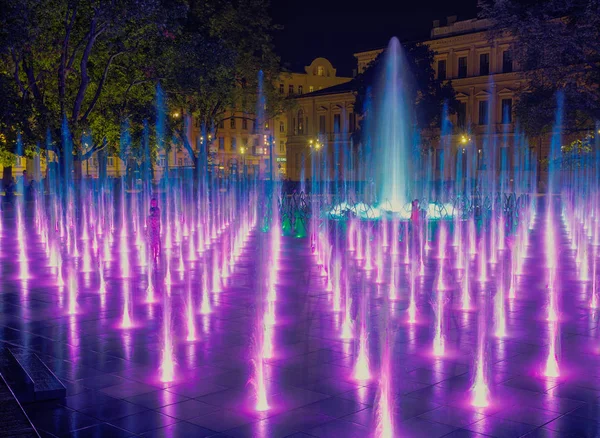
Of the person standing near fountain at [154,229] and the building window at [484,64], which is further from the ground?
the building window at [484,64]

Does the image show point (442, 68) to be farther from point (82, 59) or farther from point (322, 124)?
point (82, 59)

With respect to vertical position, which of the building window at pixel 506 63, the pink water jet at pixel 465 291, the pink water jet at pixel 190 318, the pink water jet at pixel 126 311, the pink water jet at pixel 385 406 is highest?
the building window at pixel 506 63

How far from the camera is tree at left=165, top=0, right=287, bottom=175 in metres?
29.9

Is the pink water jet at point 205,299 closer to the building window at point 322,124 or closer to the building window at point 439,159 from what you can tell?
the building window at point 439,159

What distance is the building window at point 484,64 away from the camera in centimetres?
6259

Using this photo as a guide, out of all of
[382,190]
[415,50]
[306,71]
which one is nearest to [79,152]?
[382,190]

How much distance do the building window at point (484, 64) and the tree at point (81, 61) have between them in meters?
40.1

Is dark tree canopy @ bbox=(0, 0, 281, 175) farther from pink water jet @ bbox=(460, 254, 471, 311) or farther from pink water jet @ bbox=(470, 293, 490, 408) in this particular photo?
pink water jet @ bbox=(470, 293, 490, 408)

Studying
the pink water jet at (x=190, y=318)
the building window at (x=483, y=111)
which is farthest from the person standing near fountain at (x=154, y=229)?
the building window at (x=483, y=111)

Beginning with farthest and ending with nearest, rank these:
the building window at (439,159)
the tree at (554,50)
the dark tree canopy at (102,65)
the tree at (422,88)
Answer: the building window at (439,159) < the tree at (422,88) < the tree at (554,50) < the dark tree canopy at (102,65)

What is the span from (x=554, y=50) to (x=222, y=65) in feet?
46.6

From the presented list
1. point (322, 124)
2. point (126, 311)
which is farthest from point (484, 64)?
point (126, 311)

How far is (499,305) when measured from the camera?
1062 centimetres

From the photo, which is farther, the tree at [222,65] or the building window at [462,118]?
the building window at [462,118]
